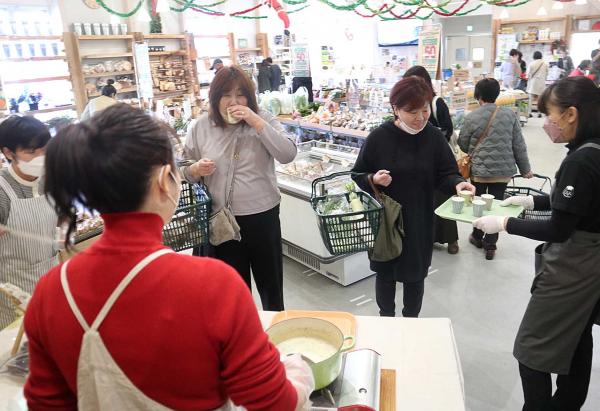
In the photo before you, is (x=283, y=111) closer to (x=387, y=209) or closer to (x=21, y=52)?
(x=387, y=209)

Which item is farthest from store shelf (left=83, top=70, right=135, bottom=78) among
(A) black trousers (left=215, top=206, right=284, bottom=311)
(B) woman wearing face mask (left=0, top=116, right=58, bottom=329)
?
(A) black trousers (left=215, top=206, right=284, bottom=311)

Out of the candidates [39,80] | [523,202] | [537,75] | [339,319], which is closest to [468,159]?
[523,202]

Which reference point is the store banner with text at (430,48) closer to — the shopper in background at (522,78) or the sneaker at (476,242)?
the sneaker at (476,242)

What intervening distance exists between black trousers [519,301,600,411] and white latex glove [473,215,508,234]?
578 mm

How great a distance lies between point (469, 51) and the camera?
526 inches

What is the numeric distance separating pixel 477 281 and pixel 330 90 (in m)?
3.47

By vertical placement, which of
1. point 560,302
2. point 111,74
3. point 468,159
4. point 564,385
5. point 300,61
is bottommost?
point 564,385

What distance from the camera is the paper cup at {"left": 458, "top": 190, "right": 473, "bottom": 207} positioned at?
2443mm

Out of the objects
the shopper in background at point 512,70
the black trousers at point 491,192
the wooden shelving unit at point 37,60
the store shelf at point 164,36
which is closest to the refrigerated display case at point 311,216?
the black trousers at point 491,192

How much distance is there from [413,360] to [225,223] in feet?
4.14

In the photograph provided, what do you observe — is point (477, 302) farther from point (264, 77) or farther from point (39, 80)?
point (39, 80)

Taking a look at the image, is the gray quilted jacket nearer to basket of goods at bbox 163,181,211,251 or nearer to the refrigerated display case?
the refrigerated display case

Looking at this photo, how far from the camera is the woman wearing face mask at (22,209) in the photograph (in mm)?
2162

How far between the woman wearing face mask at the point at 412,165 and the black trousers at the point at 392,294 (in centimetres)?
12
